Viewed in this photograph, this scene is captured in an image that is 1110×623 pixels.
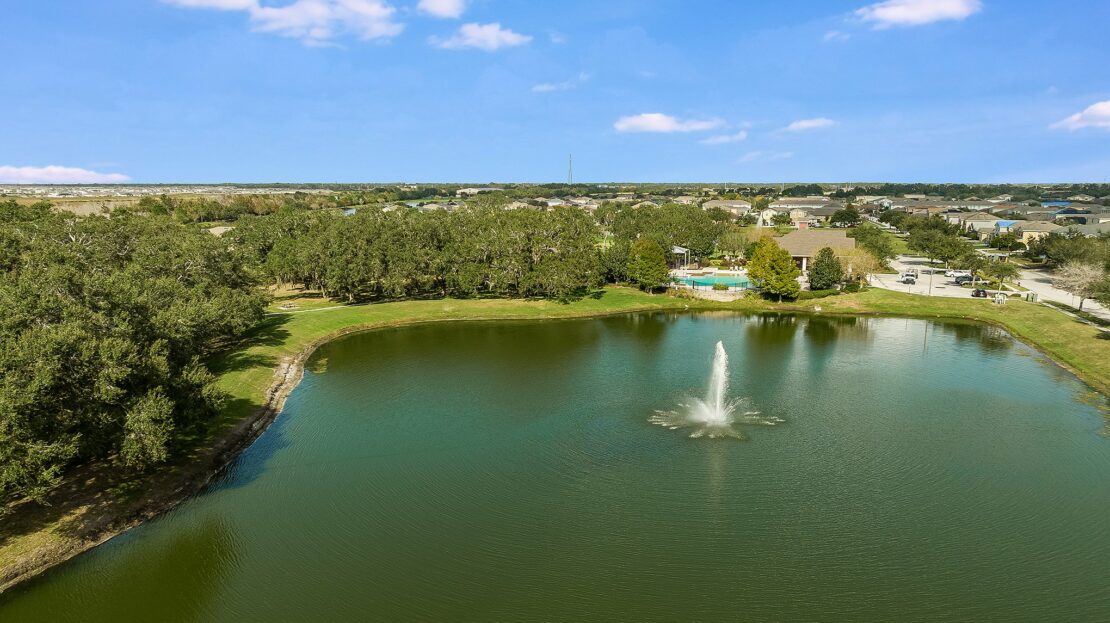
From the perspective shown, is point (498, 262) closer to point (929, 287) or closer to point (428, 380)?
point (428, 380)

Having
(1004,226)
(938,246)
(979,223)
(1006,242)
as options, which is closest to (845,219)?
(979,223)

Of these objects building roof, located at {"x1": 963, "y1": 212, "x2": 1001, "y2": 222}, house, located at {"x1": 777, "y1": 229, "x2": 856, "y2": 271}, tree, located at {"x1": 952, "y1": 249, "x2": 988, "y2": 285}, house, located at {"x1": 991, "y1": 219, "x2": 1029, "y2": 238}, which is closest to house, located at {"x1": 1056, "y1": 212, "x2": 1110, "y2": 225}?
building roof, located at {"x1": 963, "y1": 212, "x2": 1001, "y2": 222}

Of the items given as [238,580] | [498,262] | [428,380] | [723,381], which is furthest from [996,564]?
[498,262]

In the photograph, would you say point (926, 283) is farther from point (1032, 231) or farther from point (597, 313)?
point (1032, 231)

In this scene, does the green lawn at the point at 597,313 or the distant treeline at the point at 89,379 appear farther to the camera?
the green lawn at the point at 597,313

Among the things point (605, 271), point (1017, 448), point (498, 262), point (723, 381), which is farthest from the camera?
point (605, 271)

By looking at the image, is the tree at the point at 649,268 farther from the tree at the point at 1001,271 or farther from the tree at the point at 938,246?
the tree at the point at 938,246

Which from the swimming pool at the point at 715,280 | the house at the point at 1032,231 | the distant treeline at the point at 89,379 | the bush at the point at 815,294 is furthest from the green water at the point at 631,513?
the house at the point at 1032,231
